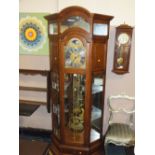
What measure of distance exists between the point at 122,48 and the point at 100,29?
45cm

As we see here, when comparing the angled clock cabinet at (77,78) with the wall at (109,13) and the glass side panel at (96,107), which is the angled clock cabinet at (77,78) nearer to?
the glass side panel at (96,107)

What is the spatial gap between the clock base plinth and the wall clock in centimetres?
102

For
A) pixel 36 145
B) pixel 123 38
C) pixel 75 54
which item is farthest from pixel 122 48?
pixel 36 145

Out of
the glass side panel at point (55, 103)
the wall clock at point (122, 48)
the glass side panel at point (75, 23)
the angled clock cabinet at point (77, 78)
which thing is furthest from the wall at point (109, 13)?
the glass side panel at point (75, 23)

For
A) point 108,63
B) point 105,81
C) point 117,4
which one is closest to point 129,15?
point 117,4

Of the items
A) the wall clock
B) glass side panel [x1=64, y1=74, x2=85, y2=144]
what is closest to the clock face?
the wall clock

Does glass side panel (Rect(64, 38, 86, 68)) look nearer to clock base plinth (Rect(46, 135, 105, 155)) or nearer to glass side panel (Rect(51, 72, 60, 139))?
glass side panel (Rect(51, 72, 60, 139))

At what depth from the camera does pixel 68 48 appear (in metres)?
2.32

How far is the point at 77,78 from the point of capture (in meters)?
2.43

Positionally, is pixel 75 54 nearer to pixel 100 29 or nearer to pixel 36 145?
pixel 100 29

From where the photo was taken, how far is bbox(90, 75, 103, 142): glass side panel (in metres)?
2.46

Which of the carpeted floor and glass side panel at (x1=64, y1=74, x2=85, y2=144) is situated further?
glass side panel at (x1=64, y1=74, x2=85, y2=144)

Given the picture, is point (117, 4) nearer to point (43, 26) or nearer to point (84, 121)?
point (43, 26)
